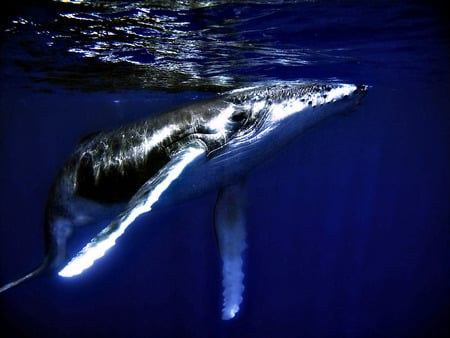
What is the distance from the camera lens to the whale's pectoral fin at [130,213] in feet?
8.98

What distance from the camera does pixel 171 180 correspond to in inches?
133

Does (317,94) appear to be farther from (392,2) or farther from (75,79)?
(75,79)

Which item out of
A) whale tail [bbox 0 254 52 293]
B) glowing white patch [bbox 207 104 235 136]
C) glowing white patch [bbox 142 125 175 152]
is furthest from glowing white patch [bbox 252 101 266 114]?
whale tail [bbox 0 254 52 293]

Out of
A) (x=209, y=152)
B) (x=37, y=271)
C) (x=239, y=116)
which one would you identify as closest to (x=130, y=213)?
(x=209, y=152)

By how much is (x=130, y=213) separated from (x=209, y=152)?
1.48 metres

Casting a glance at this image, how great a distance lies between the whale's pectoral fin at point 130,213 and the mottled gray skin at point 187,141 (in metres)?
0.40

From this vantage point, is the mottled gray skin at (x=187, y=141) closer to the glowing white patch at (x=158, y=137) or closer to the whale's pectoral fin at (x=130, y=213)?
the glowing white patch at (x=158, y=137)

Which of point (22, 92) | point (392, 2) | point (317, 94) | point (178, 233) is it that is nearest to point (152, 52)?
point (392, 2)

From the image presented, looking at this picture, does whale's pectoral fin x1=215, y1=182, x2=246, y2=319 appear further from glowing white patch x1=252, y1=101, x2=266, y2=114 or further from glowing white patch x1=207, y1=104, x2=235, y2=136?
glowing white patch x1=252, y1=101, x2=266, y2=114

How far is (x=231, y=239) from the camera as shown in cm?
549

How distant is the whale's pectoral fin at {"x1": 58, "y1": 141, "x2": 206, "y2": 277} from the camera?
2738 mm

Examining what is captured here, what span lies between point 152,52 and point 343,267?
101ft

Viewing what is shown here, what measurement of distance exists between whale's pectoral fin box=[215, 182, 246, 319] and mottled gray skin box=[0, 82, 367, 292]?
17.9 inches

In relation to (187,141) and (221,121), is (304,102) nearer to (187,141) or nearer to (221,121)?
(221,121)
